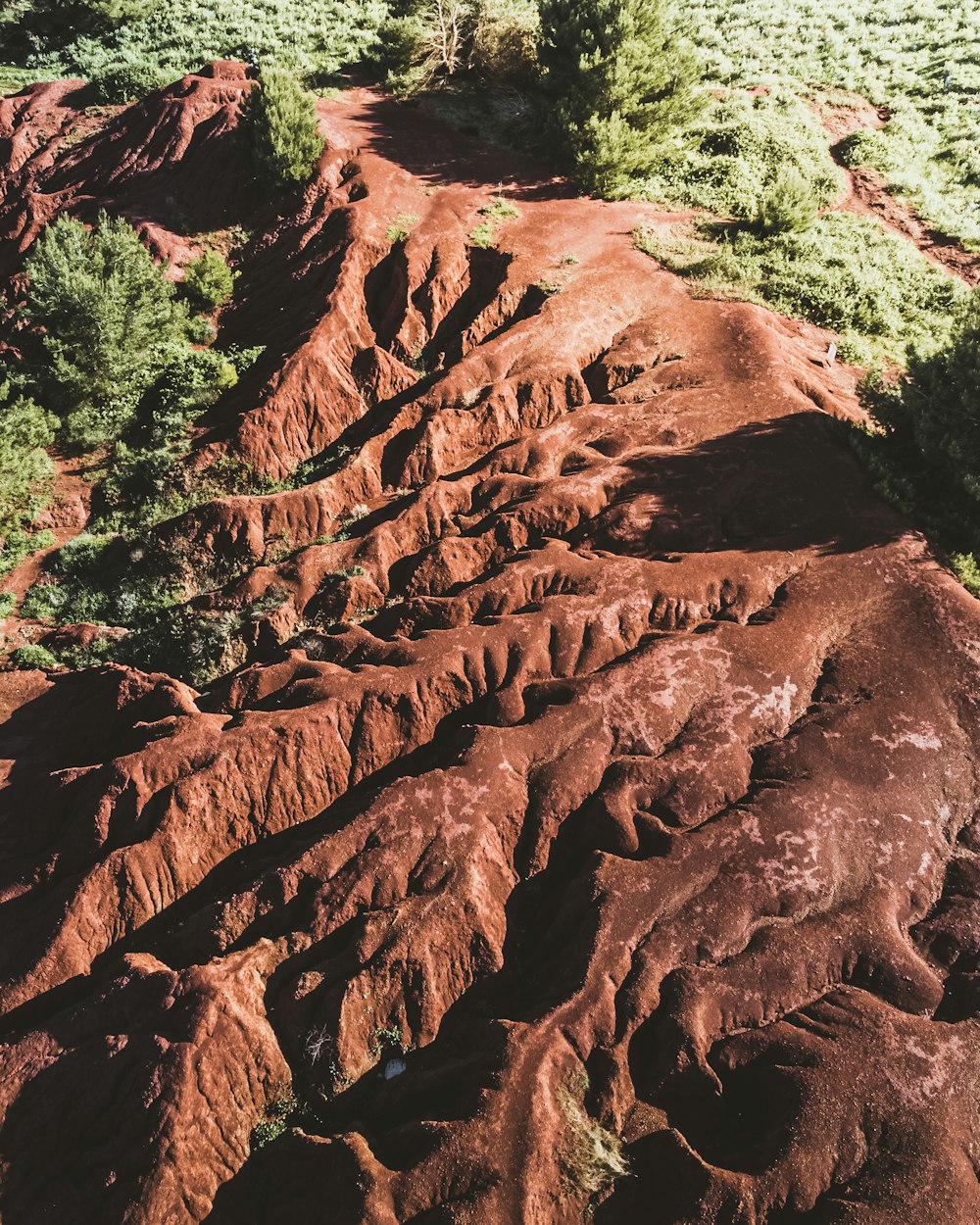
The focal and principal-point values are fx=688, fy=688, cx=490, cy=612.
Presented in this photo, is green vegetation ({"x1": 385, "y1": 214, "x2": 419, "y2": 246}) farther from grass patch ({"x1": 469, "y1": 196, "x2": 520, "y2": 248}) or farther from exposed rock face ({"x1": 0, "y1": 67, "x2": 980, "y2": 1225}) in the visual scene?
exposed rock face ({"x1": 0, "y1": 67, "x2": 980, "y2": 1225})

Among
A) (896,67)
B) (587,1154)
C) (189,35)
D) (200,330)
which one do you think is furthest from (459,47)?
(587,1154)

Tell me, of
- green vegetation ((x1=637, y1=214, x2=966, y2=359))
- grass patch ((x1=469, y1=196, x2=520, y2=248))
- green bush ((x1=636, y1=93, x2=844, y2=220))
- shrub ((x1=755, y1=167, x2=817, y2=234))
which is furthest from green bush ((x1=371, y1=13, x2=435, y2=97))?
shrub ((x1=755, y1=167, x2=817, y2=234))

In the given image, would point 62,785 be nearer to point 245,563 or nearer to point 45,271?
point 245,563

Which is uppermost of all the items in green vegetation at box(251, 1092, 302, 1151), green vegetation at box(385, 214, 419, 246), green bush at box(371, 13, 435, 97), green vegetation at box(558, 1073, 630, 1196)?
green bush at box(371, 13, 435, 97)

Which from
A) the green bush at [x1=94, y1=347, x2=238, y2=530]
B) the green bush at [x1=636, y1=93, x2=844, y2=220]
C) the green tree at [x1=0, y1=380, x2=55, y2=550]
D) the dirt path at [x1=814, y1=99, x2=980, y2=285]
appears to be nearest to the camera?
the green tree at [x1=0, y1=380, x2=55, y2=550]

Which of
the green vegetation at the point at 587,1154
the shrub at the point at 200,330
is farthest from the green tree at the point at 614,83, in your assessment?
the green vegetation at the point at 587,1154

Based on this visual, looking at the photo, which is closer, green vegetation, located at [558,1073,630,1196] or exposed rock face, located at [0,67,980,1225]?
green vegetation, located at [558,1073,630,1196]

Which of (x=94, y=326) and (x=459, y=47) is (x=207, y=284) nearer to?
(x=94, y=326)
